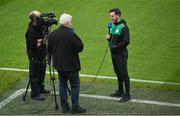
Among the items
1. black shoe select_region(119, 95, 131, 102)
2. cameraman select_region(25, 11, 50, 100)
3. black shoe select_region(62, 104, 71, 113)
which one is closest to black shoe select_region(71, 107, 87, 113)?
black shoe select_region(62, 104, 71, 113)

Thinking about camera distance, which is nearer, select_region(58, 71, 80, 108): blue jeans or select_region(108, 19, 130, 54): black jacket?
select_region(58, 71, 80, 108): blue jeans

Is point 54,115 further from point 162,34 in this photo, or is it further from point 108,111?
point 162,34

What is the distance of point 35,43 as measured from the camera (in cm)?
1146

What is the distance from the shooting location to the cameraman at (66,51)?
10406mm

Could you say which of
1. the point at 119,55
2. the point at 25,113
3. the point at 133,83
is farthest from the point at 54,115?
the point at 133,83

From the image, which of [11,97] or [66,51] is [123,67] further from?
[11,97]

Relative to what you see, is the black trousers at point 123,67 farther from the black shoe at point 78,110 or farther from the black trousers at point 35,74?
the black trousers at point 35,74

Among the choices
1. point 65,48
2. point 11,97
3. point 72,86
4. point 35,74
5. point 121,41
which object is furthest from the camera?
point 11,97

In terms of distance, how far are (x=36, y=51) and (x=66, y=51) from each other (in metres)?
1.36

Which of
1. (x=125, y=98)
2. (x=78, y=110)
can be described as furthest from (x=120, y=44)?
(x=78, y=110)

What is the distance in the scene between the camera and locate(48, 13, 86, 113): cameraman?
10406 mm

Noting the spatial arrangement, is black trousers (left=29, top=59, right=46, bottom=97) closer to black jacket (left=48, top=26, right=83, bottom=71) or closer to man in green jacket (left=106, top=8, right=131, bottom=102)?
black jacket (left=48, top=26, right=83, bottom=71)

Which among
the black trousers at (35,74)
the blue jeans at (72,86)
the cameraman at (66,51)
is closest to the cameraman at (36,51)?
the black trousers at (35,74)

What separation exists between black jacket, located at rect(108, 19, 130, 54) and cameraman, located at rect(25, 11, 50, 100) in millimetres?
1598
